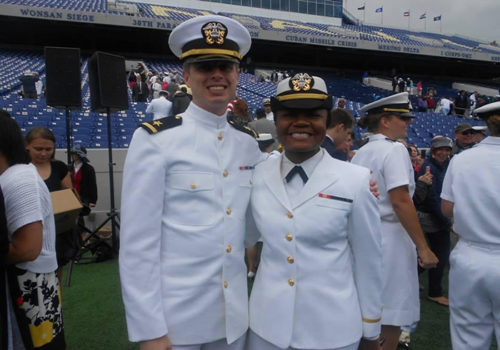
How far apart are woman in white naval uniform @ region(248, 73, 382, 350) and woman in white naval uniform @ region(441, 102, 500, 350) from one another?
2.79 feet

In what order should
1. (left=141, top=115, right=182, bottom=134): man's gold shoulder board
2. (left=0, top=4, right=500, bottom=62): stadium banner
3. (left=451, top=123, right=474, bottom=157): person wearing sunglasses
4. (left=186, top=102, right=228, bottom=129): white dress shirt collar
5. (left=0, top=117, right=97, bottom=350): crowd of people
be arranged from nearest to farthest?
(left=141, top=115, right=182, bottom=134): man's gold shoulder board → (left=186, top=102, right=228, bottom=129): white dress shirt collar → (left=0, top=117, right=97, bottom=350): crowd of people → (left=451, top=123, right=474, bottom=157): person wearing sunglasses → (left=0, top=4, right=500, bottom=62): stadium banner

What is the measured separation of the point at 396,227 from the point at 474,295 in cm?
57

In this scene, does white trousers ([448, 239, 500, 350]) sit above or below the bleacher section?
below

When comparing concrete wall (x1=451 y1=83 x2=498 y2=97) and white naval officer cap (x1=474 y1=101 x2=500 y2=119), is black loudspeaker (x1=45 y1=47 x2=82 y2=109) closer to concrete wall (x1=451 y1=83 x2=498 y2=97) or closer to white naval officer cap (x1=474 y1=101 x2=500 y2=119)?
white naval officer cap (x1=474 y1=101 x2=500 y2=119)

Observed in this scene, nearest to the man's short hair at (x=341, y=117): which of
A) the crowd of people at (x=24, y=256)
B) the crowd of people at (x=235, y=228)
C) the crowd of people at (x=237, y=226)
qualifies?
the crowd of people at (x=237, y=226)

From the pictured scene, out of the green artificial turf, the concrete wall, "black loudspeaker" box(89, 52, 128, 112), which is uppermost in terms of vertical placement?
the concrete wall

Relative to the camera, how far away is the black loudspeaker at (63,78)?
5.48 metres

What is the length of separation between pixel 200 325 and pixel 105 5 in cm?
3019

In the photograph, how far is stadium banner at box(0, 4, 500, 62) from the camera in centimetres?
2278

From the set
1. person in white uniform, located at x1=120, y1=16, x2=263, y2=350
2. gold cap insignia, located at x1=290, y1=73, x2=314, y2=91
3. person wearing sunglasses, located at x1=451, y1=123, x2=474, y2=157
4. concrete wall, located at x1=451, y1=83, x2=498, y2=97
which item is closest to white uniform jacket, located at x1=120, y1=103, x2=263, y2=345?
person in white uniform, located at x1=120, y1=16, x2=263, y2=350

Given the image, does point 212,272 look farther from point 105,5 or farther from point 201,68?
point 105,5

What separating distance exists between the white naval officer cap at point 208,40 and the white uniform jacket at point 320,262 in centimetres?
51

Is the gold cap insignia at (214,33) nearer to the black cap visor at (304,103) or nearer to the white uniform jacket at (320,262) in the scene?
the black cap visor at (304,103)

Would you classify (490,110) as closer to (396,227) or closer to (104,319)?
(396,227)
